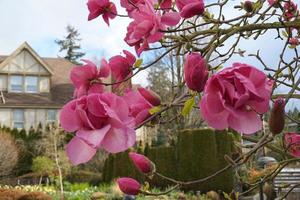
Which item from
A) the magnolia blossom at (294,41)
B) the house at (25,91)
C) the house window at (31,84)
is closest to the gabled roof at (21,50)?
the house at (25,91)

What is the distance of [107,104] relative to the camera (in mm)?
779

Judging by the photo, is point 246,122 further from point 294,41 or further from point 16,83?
point 16,83

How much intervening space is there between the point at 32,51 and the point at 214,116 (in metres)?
27.7

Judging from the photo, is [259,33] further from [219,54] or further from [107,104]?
[107,104]

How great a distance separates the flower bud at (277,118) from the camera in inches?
32.6

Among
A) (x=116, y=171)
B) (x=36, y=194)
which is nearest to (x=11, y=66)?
(x=116, y=171)

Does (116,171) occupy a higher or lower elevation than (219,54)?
lower

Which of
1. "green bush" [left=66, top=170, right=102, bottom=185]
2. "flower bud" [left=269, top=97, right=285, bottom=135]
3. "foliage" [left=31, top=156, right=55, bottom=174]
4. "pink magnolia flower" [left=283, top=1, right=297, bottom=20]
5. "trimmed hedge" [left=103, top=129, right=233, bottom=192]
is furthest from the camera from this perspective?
"foliage" [left=31, top=156, right=55, bottom=174]

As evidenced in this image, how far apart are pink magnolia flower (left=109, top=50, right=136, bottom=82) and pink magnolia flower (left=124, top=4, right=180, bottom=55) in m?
0.10

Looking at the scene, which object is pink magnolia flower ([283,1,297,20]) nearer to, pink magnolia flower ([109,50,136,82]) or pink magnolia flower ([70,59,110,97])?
pink magnolia flower ([109,50,136,82])

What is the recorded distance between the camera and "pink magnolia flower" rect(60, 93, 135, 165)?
2.50 ft

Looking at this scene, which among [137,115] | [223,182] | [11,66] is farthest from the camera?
[11,66]

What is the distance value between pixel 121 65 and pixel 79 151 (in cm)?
38

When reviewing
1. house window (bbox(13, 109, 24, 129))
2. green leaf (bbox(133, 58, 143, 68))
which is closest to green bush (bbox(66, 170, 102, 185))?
house window (bbox(13, 109, 24, 129))
